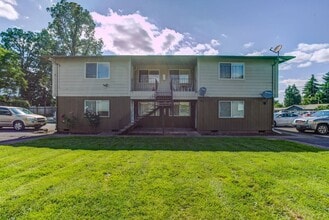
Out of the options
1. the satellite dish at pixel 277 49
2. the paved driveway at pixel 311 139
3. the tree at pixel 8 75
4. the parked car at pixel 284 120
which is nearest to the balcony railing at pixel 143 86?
the satellite dish at pixel 277 49

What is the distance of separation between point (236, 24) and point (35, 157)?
1370cm

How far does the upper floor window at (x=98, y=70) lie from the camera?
14812 mm

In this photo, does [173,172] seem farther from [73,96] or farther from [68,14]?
[68,14]

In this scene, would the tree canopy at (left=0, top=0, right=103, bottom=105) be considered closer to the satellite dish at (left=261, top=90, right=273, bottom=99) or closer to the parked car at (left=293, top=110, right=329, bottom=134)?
the satellite dish at (left=261, top=90, right=273, bottom=99)

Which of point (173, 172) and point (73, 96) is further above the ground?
point (73, 96)

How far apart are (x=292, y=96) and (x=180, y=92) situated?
73.7 m

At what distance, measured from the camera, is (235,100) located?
14789 mm

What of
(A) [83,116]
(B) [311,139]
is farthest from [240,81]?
(A) [83,116]

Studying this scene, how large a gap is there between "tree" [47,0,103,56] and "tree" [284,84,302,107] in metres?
67.7

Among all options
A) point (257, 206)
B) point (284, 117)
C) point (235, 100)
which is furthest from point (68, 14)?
point (257, 206)

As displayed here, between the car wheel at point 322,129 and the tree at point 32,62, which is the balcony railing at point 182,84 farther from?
the tree at point 32,62

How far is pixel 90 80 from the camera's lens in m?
Result: 14.9

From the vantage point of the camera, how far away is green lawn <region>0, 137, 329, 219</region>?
3191mm

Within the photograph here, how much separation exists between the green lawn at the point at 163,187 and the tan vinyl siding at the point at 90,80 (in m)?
8.60
